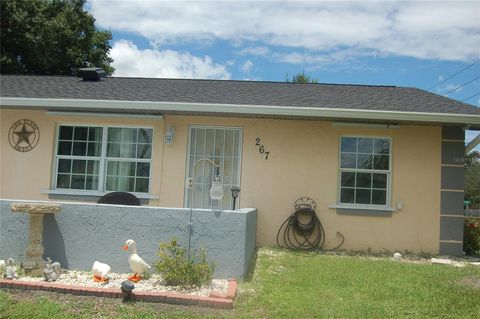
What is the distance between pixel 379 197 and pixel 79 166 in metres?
6.20

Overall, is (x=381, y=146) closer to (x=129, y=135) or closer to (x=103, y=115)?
(x=129, y=135)

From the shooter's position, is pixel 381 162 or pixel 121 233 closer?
pixel 121 233

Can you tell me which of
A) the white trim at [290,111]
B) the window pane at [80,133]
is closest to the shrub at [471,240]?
the white trim at [290,111]

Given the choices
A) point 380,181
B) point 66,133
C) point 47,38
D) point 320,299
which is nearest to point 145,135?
point 66,133

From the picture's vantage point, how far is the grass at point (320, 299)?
4.90m

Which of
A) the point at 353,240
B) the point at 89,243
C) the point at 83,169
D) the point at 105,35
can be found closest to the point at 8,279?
the point at 89,243

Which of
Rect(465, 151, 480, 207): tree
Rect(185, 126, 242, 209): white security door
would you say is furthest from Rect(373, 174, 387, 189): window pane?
A: Rect(465, 151, 480, 207): tree

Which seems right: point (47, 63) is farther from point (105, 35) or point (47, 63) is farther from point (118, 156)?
point (118, 156)

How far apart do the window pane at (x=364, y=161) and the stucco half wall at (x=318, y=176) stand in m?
0.44

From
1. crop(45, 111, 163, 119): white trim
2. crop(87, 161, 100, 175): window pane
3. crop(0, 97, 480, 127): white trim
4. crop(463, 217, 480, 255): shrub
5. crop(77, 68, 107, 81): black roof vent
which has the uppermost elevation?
crop(77, 68, 107, 81): black roof vent

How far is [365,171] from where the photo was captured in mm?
9000

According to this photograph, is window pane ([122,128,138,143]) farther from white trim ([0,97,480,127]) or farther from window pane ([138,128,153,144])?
white trim ([0,97,480,127])

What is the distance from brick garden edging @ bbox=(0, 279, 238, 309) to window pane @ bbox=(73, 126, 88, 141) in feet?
14.4

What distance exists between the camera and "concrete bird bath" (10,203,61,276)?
6.14 m
